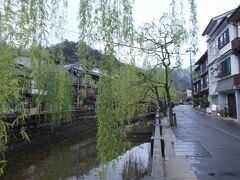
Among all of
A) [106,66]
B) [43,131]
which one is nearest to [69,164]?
[43,131]

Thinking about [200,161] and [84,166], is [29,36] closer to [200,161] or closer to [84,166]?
[200,161]

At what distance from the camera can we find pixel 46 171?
38.2 ft

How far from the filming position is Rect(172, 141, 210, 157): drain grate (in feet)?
37.8

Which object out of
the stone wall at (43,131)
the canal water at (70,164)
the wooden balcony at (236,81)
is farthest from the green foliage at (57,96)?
the wooden balcony at (236,81)

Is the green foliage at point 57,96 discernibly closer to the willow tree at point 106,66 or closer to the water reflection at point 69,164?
the water reflection at point 69,164

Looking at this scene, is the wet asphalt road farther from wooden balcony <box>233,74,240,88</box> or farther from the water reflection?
wooden balcony <box>233,74,240,88</box>

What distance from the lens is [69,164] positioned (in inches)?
504

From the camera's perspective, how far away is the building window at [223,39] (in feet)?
99.1

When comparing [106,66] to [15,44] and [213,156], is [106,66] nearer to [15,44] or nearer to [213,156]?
[15,44]

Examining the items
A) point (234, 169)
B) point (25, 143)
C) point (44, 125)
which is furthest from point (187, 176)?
point (44, 125)

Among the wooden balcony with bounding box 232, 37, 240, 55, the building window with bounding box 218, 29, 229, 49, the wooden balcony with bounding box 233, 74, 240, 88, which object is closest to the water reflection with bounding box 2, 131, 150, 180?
the wooden balcony with bounding box 233, 74, 240, 88

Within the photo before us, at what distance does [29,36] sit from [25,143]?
13.3 m

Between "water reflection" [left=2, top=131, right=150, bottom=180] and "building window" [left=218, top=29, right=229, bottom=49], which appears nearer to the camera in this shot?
"water reflection" [left=2, top=131, right=150, bottom=180]

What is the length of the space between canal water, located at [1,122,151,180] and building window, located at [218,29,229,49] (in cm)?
1913
